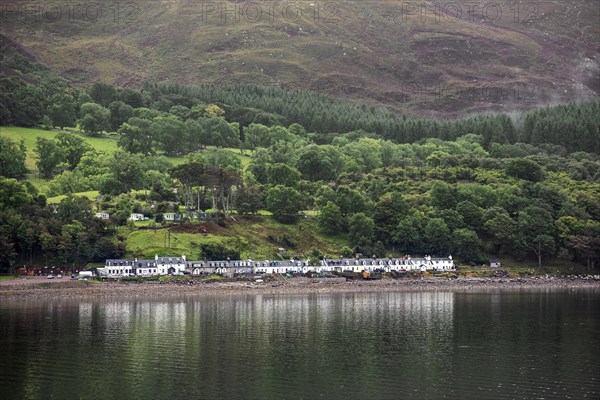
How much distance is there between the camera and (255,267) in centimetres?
12469

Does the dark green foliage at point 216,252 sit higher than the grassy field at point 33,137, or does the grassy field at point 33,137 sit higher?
the grassy field at point 33,137

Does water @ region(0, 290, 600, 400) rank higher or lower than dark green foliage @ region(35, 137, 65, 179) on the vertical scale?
lower

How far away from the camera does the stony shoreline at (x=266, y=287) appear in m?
107

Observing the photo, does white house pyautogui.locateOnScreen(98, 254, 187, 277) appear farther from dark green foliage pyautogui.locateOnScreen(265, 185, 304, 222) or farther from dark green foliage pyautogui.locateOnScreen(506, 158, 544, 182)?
dark green foliage pyautogui.locateOnScreen(506, 158, 544, 182)

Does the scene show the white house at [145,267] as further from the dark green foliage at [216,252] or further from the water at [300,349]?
the water at [300,349]

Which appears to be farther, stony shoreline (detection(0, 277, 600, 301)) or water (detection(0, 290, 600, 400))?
stony shoreline (detection(0, 277, 600, 301))

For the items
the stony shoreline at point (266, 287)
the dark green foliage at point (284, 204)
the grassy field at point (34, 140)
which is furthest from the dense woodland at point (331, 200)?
the stony shoreline at point (266, 287)

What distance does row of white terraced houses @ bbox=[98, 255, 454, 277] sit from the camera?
117312 millimetres

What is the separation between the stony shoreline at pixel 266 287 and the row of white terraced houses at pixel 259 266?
153 inches

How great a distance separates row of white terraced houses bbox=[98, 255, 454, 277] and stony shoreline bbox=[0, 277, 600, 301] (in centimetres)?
388

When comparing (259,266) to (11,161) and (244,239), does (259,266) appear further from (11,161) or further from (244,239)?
(11,161)

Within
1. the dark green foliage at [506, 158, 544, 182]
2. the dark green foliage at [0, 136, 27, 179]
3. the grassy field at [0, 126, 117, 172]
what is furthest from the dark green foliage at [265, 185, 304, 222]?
the grassy field at [0, 126, 117, 172]

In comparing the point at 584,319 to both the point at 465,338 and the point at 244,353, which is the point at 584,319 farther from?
the point at 244,353

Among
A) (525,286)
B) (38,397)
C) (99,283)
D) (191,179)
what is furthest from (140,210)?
(38,397)
